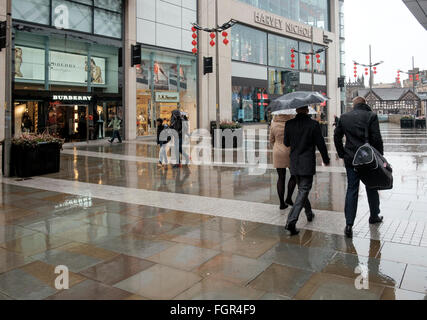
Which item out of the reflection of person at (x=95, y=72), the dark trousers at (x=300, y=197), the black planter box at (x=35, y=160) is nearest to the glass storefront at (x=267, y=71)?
the reflection of person at (x=95, y=72)

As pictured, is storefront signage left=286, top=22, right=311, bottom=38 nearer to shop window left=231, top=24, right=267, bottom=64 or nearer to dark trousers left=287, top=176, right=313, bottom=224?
shop window left=231, top=24, right=267, bottom=64

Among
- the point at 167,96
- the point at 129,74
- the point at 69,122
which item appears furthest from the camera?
the point at 167,96

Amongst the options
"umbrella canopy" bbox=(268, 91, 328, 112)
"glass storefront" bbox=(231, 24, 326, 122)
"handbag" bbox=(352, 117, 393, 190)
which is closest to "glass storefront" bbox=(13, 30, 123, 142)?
"glass storefront" bbox=(231, 24, 326, 122)

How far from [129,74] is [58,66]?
4.41 m

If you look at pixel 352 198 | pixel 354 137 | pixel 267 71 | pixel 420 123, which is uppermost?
pixel 267 71

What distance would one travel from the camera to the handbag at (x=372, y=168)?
489 cm

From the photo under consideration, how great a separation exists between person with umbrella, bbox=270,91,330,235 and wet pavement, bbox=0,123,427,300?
17.4 inches

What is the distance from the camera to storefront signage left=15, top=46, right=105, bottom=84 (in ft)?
64.3

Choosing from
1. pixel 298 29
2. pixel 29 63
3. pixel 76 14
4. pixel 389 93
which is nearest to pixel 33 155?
pixel 29 63

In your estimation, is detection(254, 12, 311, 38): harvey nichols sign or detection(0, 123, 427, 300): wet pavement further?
detection(254, 12, 311, 38): harvey nichols sign

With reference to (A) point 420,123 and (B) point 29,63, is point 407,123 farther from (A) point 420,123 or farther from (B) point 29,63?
(B) point 29,63

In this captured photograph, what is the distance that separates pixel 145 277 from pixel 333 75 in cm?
4788

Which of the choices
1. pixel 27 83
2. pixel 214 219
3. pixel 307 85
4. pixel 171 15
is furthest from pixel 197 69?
pixel 214 219

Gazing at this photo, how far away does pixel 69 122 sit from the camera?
2225cm
